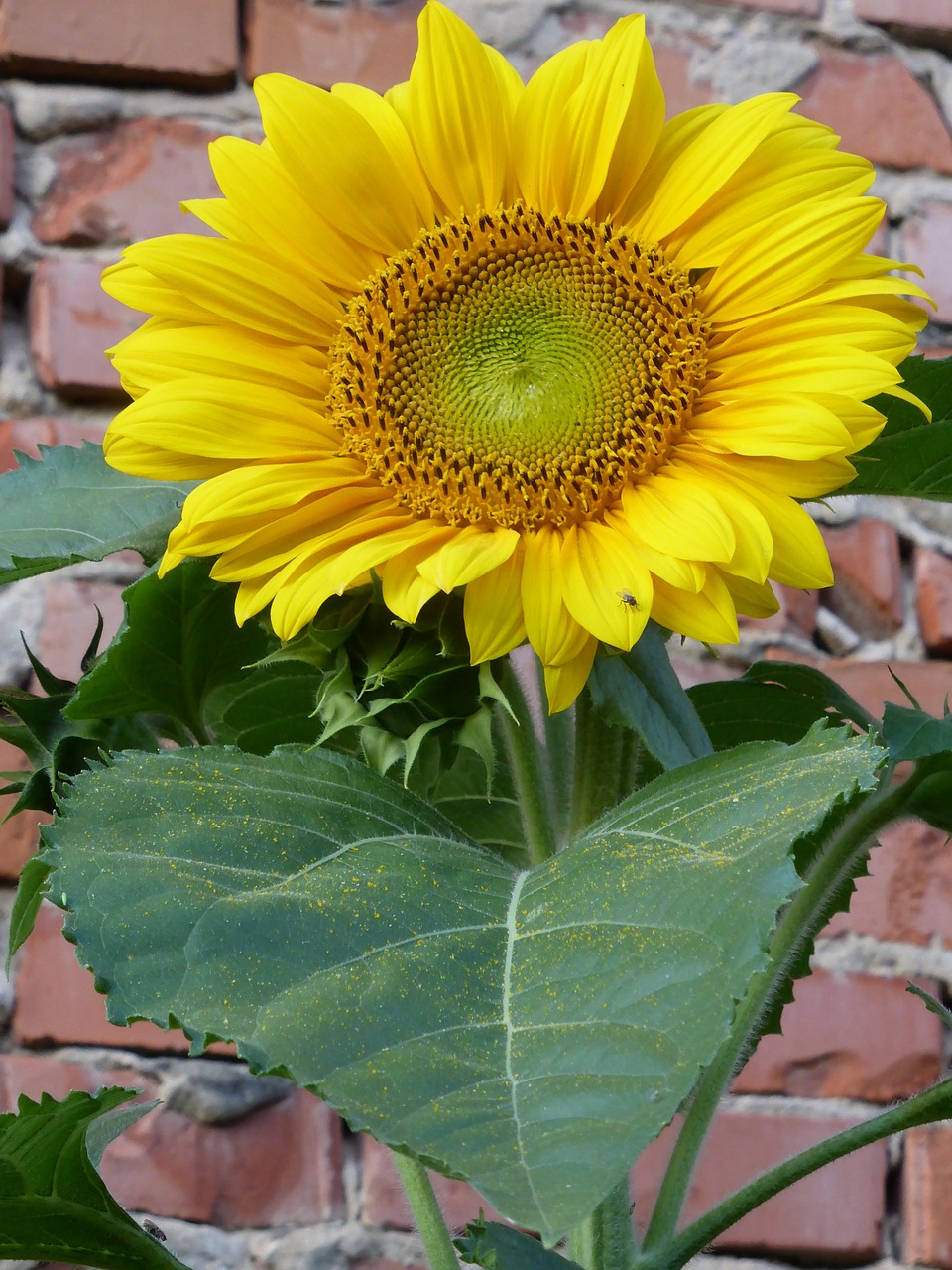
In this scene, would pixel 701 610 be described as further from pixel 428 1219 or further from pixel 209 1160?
pixel 209 1160

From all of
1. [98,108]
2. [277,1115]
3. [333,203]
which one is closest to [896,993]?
[277,1115]

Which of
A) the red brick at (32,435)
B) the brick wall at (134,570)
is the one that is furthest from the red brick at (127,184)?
the red brick at (32,435)

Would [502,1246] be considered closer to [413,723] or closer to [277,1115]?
[413,723]

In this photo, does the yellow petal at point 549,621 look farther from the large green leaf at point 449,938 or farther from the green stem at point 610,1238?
the green stem at point 610,1238

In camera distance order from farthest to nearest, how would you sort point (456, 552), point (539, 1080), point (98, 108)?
point (98, 108), point (456, 552), point (539, 1080)

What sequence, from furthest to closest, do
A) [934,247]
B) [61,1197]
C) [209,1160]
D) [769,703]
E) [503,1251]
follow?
[934,247] < [209,1160] < [769,703] < [61,1197] < [503,1251]

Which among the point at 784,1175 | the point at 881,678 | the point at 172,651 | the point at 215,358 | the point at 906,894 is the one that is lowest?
the point at 906,894

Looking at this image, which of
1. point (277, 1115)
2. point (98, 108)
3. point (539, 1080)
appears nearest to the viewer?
point (539, 1080)

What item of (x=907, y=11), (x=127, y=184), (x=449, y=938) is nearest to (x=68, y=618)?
(x=127, y=184)
